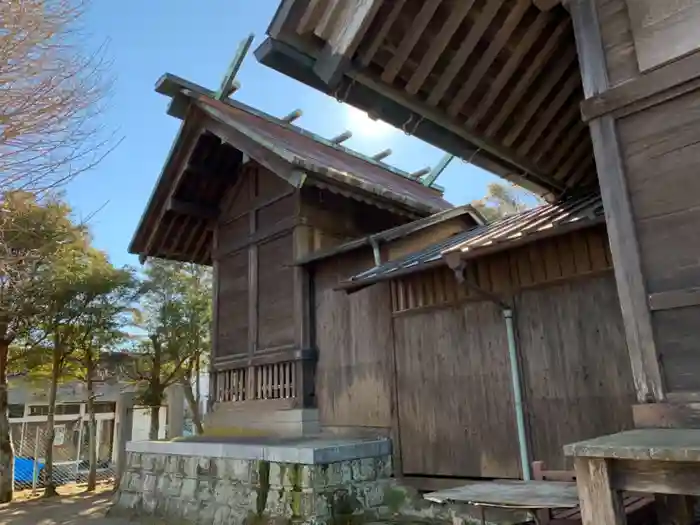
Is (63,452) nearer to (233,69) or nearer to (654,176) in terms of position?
(233,69)

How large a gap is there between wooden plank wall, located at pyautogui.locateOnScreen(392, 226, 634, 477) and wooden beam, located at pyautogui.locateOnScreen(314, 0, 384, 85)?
2656 mm

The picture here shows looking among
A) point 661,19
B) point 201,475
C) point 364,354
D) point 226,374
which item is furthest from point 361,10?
point 226,374

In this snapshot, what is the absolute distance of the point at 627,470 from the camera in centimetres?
246

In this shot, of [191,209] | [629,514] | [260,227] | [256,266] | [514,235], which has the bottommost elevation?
[629,514]

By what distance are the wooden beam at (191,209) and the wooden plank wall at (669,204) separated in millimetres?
7682

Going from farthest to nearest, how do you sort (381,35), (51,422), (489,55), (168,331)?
(168,331)
(51,422)
(489,55)
(381,35)

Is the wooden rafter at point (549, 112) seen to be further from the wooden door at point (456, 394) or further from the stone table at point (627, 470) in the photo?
the stone table at point (627, 470)

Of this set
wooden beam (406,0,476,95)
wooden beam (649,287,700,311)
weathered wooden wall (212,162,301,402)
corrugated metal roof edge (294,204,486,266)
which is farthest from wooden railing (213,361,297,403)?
wooden beam (649,287,700,311)

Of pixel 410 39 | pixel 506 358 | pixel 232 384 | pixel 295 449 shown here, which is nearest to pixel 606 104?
pixel 410 39

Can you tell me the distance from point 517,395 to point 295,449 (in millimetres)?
2332

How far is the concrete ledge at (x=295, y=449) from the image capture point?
555 centimetres

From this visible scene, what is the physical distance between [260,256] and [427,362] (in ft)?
11.7

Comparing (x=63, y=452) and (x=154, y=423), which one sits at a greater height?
(x=154, y=423)

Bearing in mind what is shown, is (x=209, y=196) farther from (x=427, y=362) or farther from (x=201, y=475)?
(x=427, y=362)
